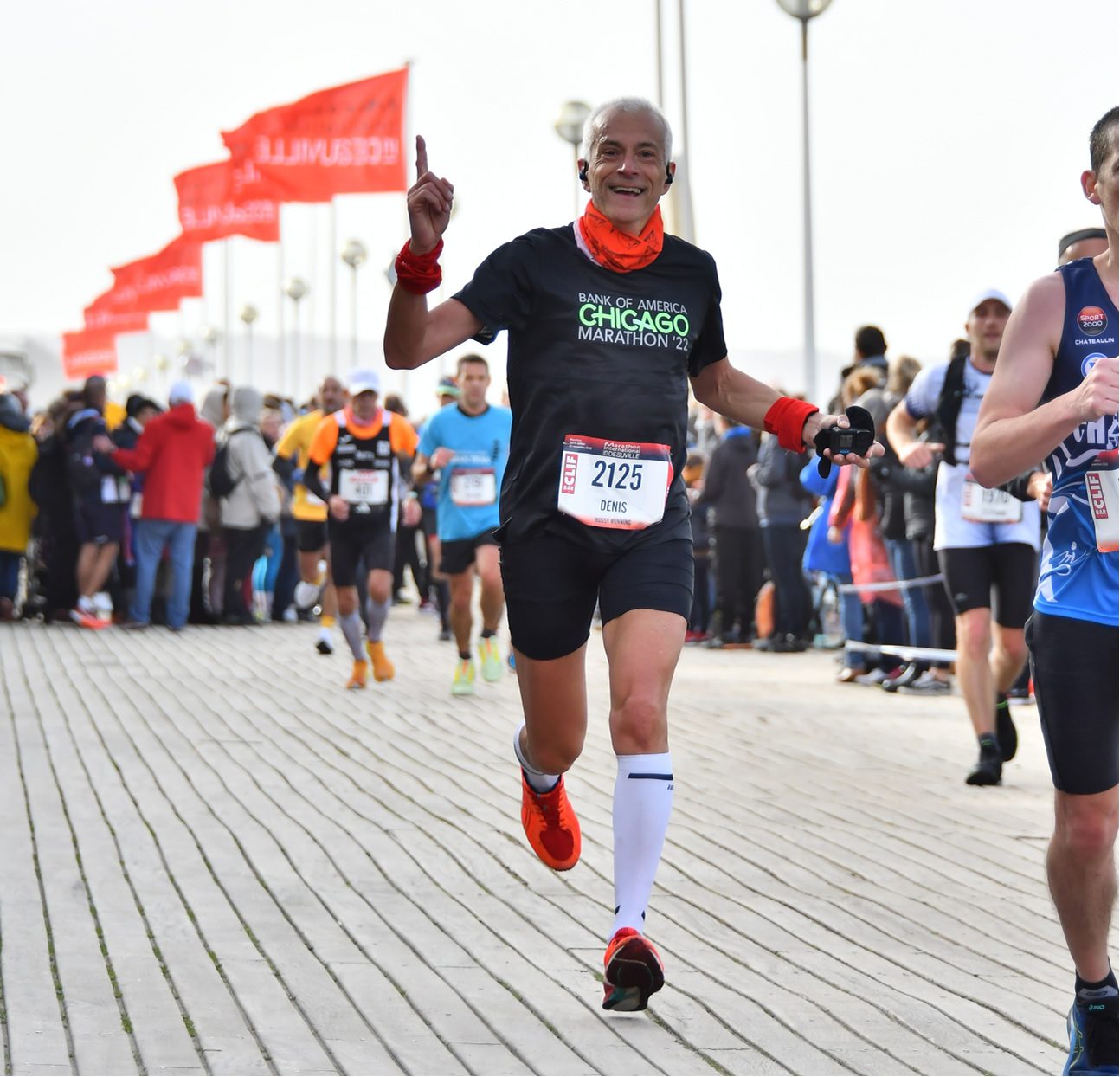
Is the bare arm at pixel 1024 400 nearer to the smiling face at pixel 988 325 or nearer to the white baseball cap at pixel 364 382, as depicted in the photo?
the smiling face at pixel 988 325

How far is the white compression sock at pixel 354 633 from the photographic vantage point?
41.3 ft

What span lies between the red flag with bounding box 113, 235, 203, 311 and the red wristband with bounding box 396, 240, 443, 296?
34.6m

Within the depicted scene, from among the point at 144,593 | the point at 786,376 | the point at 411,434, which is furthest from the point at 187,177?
the point at 786,376

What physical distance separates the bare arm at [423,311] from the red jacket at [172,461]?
13.1 meters

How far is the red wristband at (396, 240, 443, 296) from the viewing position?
4.44 meters

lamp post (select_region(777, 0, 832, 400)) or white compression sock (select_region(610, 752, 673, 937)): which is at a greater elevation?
lamp post (select_region(777, 0, 832, 400))

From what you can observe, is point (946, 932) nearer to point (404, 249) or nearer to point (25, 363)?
point (404, 249)

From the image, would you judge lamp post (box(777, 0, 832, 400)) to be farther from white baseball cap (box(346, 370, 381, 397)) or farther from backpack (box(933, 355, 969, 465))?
backpack (box(933, 355, 969, 465))

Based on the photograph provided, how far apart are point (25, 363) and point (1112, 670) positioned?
49.1 m

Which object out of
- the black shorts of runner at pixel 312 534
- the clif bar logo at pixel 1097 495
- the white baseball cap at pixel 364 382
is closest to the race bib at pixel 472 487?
the white baseball cap at pixel 364 382

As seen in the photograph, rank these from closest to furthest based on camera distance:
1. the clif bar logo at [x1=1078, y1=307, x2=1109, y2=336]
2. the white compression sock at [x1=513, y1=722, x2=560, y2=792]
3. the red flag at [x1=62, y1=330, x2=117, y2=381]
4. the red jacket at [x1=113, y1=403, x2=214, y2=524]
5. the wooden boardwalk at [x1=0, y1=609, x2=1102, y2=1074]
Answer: the clif bar logo at [x1=1078, y1=307, x2=1109, y2=336] → the wooden boardwalk at [x1=0, y1=609, x2=1102, y2=1074] → the white compression sock at [x1=513, y1=722, x2=560, y2=792] → the red jacket at [x1=113, y1=403, x2=214, y2=524] → the red flag at [x1=62, y1=330, x2=117, y2=381]

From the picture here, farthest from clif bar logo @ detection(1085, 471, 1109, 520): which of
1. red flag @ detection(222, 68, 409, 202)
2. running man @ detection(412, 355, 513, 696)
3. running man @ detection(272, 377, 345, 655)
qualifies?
red flag @ detection(222, 68, 409, 202)

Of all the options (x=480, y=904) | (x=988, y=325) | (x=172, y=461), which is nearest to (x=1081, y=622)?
(x=480, y=904)

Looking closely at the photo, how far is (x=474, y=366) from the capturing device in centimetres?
1250
